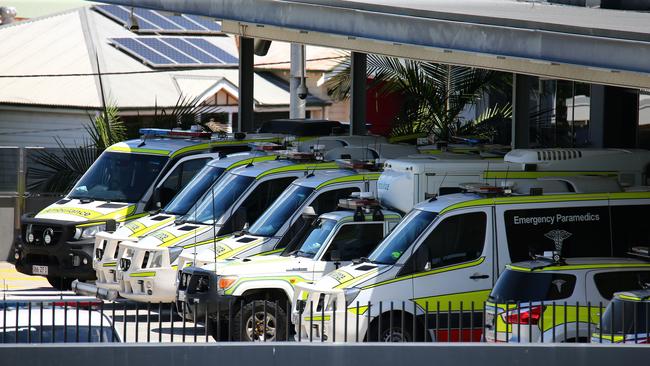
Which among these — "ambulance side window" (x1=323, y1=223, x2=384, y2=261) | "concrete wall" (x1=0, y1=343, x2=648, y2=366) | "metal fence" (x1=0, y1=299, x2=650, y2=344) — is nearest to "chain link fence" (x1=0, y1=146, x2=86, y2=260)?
"metal fence" (x1=0, y1=299, x2=650, y2=344)

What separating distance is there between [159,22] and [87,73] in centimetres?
462

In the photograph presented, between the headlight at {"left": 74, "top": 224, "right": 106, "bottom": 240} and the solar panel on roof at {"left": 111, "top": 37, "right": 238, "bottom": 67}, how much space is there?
2136cm

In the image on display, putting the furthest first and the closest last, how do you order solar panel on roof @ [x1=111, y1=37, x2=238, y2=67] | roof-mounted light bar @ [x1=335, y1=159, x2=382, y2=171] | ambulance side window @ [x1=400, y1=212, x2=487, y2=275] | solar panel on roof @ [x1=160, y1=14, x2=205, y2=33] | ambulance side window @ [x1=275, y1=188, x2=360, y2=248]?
solar panel on roof @ [x1=160, y1=14, x2=205, y2=33] < solar panel on roof @ [x1=111, y1=37, x2=238, y2=67] < roof-mounted light bar @ [x1=335, y1=159, x2=382, y2=171] < ambulance side window @ [x1=275, y1=188, x2=360, y2=248] < ambulance side window @ [x1=400, y1=212, x2=487, y2=275]

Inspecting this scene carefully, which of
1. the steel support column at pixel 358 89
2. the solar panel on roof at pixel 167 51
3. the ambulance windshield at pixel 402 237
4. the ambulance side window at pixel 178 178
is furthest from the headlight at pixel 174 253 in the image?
the solar panel on roof at pixel 167 51

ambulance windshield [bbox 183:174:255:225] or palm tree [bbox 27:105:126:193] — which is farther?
palm tree [bbox 27:105:126:193]

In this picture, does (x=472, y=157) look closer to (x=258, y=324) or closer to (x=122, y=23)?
(x=258, y=324)

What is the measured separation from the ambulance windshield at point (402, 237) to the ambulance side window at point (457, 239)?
0.60ft

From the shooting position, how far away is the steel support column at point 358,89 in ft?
89.5

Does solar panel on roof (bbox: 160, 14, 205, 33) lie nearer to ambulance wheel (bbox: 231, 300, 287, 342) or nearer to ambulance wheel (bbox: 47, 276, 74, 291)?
ambulance wheel (bbox: 47, 276, 74, 291)

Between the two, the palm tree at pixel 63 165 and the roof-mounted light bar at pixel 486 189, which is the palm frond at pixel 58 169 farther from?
the roof-mounted light bar at pixel 486 189

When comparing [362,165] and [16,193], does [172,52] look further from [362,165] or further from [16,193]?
[362,165]

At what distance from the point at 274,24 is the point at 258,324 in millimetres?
6466

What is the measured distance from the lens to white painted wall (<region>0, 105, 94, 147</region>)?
40031 mm

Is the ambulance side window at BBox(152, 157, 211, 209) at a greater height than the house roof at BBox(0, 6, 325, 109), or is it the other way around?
the house roof at BBox(0, 6, 325, 109)
